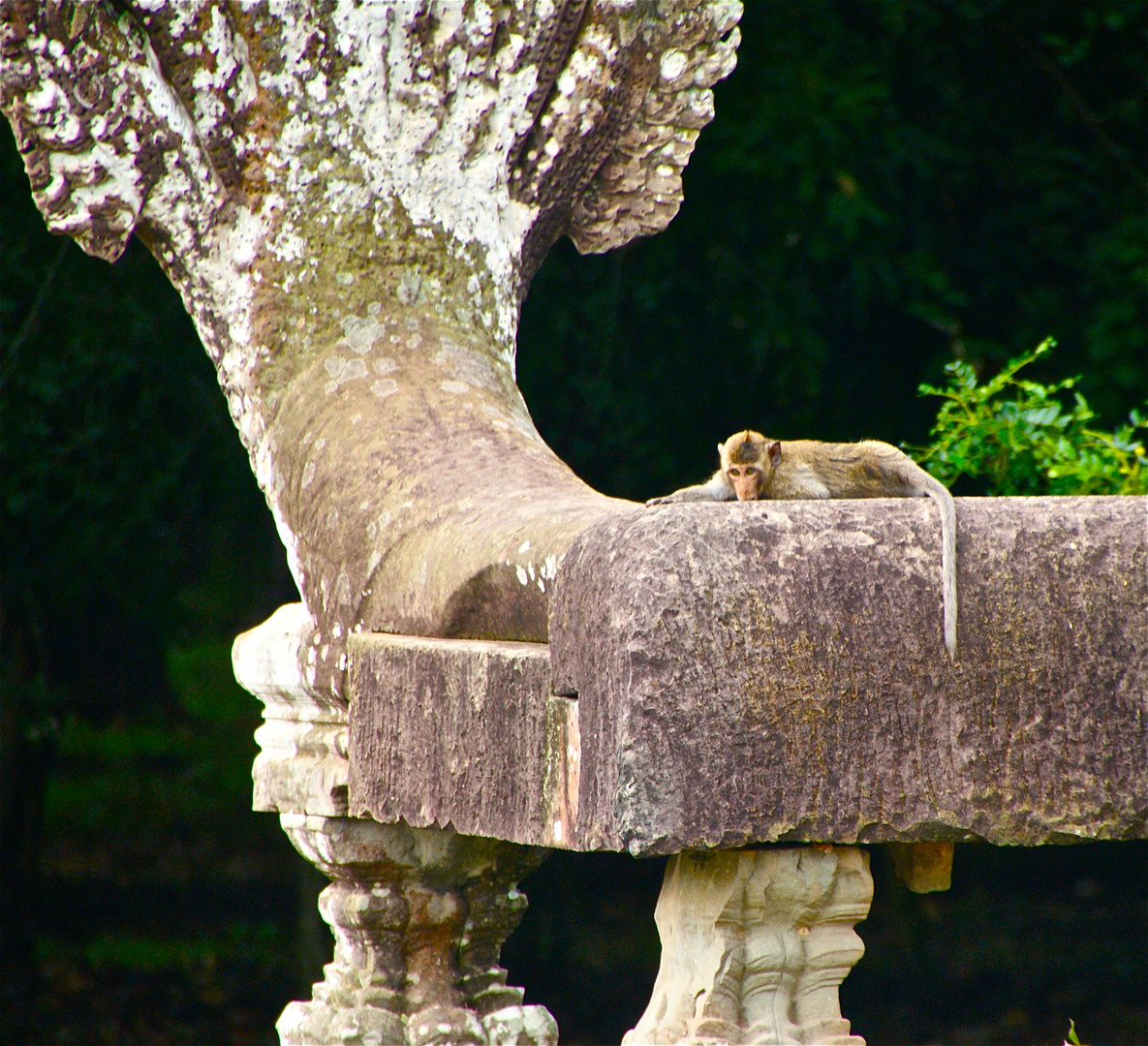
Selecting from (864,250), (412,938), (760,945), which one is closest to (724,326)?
(864,250)

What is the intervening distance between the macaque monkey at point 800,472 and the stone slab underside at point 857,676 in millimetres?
329

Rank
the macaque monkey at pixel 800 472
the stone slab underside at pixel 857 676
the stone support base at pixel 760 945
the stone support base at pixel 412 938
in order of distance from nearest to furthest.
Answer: the stone slab underside at pixel 857 676
the stone support base at pixel 760 945
the macaque monkey at pixel 800 472
the stone support base at pixel 412 938

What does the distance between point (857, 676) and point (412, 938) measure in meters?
1.22

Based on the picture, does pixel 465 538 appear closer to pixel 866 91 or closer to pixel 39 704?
pixel 866 91

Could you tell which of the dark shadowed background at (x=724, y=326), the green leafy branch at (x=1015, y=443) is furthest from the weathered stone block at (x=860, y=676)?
the dark shadowed background at (x=724, y=326)

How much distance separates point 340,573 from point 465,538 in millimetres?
378

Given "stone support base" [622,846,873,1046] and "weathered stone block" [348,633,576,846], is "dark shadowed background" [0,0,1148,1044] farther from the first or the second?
"stone support base" [622,846,873,1046]

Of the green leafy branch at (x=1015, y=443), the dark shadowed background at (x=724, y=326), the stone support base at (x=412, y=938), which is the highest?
the dark shadowed background at (x=724, y=326)

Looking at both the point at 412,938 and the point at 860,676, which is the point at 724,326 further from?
the point at 860,676

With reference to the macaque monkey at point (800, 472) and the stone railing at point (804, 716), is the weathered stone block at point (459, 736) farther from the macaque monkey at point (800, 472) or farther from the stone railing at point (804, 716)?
the macaque monkey at point (800, 472)

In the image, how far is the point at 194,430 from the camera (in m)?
4.70

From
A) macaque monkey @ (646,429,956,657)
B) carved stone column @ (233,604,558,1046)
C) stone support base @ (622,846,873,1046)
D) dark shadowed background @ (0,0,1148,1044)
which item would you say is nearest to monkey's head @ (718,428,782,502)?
macaque monkey @ (646,429,956,657)

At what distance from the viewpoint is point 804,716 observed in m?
1.59

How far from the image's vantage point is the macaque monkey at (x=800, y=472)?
201 cm
